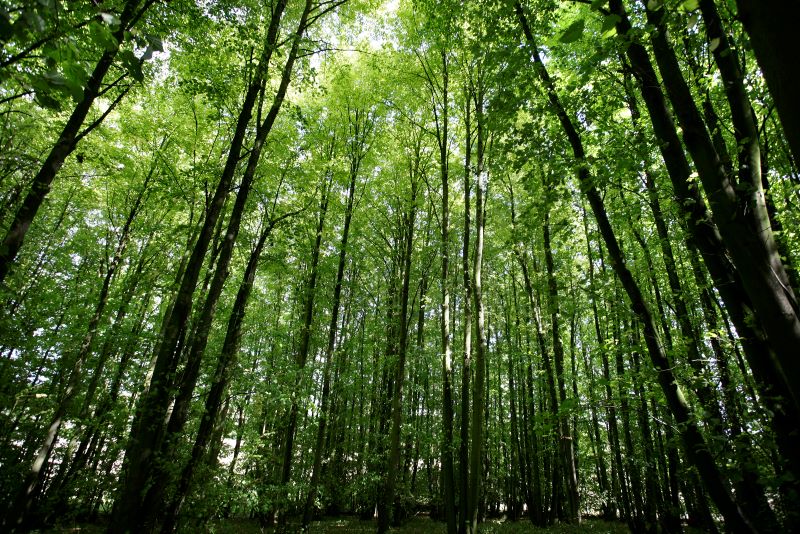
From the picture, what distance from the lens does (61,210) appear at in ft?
49.0

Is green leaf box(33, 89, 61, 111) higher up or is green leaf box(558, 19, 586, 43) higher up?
green leaf box(558, 19, 586, 43)

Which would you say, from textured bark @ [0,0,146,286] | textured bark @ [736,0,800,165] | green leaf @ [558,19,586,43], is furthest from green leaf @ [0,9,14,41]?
textured bark @ [0,0,146,286]

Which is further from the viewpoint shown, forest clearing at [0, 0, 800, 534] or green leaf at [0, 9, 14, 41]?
forest clearing at [0, 0, 800, 534]

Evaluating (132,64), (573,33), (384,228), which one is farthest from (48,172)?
(384,228)

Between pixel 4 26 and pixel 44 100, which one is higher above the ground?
pixel 44 100

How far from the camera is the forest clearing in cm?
303

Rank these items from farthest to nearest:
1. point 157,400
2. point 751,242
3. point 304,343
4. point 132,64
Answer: point 304,343 < point 157,400 < point 751,242 < point 132,64

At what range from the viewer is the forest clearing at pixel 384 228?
303 centimetres

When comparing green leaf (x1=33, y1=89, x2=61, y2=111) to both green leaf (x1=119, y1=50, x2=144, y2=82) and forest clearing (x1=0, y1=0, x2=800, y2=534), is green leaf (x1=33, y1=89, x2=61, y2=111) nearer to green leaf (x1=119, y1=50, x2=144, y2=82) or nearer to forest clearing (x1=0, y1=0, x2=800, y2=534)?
forest clearing (x1=0, y1=0, x2=800, y2=534)

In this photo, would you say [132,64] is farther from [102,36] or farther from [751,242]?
[751,242]

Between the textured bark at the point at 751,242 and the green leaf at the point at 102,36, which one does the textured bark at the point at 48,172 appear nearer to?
the green leaf at the point at 102,36

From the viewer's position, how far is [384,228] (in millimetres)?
17031

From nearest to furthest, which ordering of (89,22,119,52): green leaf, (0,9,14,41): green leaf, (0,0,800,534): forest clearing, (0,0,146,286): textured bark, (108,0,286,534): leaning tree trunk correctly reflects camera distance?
(0,9,14,41): green leaf < (89,22,119,52): green leaf < (0,0,800,534): forest clearing < (0,0,146,286): textured bark < (108,0,286,534): leaning tree trunk

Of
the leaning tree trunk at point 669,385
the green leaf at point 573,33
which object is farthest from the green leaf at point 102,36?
the leaning tree trunk at point 669,385
